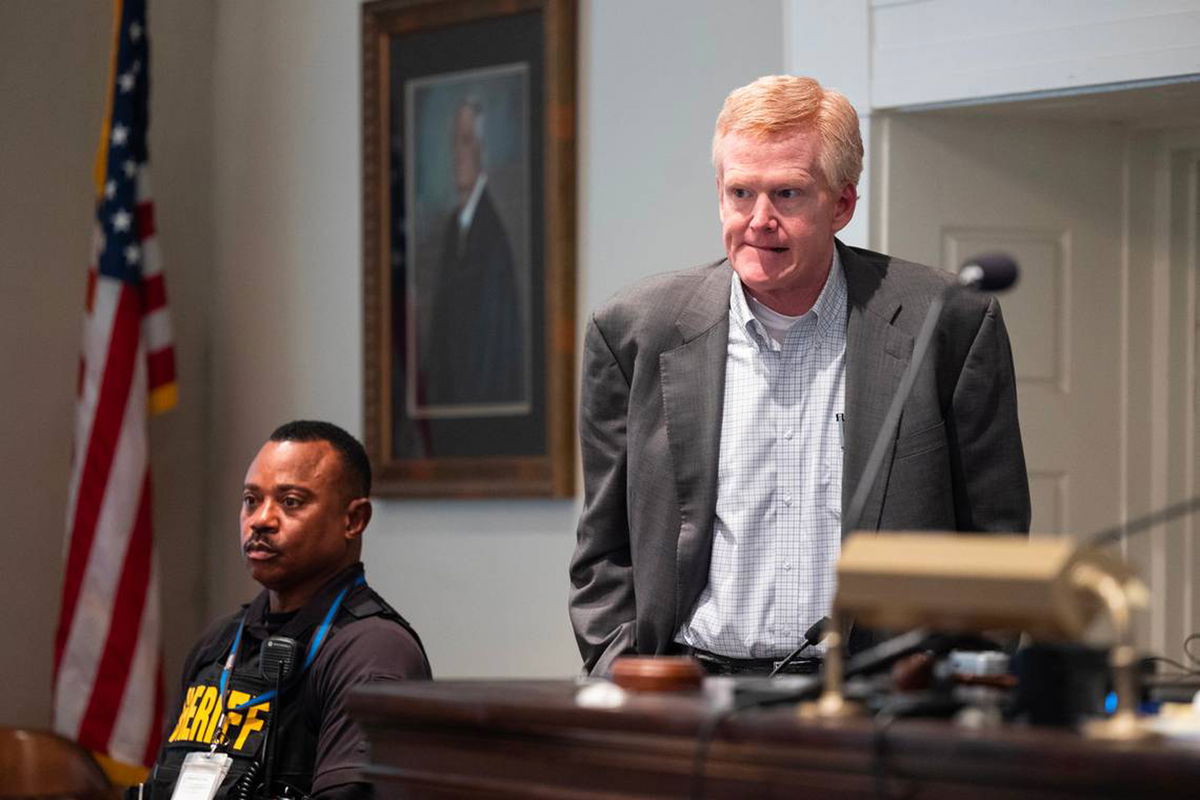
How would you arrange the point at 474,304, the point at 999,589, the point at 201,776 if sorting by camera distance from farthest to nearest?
the point at 474,304, the point at 201,776, the point at 999,589

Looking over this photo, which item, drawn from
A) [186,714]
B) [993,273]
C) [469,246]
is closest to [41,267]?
[469,246]

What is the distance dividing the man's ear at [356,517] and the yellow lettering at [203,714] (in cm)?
44

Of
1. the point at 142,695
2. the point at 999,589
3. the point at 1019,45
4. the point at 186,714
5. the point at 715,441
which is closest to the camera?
the point at 999,589

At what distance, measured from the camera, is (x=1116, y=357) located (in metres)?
4.73

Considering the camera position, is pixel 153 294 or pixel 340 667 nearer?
pixel 340 667

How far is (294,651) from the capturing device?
3340 mm

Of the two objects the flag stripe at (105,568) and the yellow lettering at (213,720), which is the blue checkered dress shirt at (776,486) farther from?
the flag stripe at (105,568)

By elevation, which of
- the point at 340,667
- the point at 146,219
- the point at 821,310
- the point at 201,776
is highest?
the point at 146,219

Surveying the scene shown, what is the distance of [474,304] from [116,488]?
124 cm

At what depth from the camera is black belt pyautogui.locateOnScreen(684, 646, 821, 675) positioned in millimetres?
Result: 2531

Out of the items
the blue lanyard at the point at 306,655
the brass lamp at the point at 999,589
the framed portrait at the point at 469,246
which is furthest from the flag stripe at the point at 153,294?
the brass lamp at the point at 999,589

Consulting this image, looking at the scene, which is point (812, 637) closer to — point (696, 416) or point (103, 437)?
point (696, 416)

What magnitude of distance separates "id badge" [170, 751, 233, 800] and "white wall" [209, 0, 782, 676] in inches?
75.9

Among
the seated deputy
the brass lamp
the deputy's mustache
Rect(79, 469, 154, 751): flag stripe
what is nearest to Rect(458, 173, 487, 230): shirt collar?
Rect(79, 469, 154, 751): flag stripe
